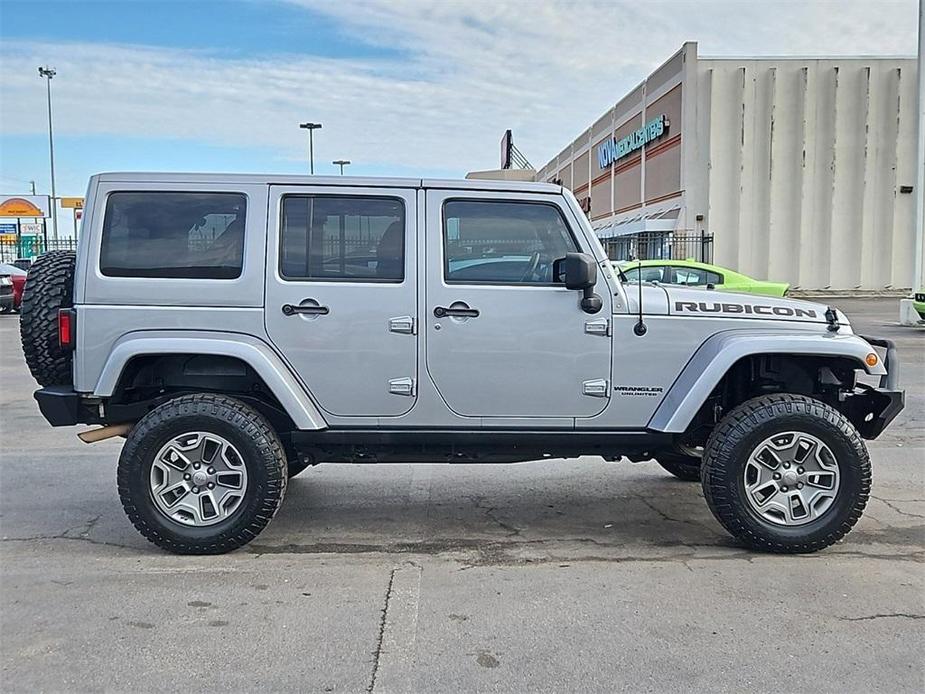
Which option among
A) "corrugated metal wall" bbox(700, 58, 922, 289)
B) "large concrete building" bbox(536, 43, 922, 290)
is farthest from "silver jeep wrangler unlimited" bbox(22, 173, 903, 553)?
"corrugated metal wall" bbox(700, 58, 922, 289)

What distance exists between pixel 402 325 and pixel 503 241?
2.51ft

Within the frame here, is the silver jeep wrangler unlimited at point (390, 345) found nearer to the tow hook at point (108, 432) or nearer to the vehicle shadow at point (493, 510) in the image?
the tow hook at point (108, 432)

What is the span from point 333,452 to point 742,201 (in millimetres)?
28889

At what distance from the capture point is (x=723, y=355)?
476 cm

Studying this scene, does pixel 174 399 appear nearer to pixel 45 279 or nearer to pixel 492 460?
pixel 45 279

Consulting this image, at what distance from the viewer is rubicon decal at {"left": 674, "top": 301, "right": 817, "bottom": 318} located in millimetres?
4949

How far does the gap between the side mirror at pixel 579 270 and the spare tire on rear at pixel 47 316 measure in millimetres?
2839

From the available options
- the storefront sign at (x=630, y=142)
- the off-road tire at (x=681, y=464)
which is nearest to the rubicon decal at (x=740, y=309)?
the off-road tire at (x=681, y=464)

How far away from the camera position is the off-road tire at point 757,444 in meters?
4.79

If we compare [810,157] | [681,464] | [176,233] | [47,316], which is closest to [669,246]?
[810,157]

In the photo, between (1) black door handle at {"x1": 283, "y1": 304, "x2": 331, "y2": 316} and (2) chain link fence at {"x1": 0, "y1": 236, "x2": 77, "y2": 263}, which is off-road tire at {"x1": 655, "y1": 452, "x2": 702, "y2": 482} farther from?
(2) chain link fence at {"x1": 0, "y1": 236, "x2": 77, "y2": 263}

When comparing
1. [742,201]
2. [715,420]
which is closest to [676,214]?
[742,201]

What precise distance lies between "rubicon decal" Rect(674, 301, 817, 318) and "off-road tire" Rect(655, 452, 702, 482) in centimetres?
98

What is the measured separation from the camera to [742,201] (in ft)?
102
